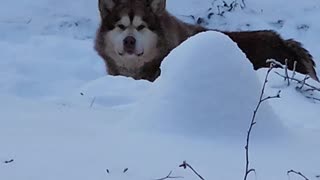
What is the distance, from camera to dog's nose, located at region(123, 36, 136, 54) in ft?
27.0

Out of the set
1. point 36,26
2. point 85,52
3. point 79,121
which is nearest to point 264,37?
point 85,52

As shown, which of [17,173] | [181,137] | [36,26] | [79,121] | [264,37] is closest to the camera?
[17,173]

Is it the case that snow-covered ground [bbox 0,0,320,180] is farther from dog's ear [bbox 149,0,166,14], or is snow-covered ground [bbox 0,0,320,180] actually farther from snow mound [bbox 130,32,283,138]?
dog's ear [bbox 149,0,166,14]

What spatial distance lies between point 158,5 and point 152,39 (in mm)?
330

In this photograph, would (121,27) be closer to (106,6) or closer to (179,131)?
(106,6)

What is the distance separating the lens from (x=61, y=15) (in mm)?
10898

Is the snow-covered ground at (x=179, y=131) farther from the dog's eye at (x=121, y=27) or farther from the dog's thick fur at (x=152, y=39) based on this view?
the dog's eye at (x=121, y=27)

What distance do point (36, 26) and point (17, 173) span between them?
24.6ft

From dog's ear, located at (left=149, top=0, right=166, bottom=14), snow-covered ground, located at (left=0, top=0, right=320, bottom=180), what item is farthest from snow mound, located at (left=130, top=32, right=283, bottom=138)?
dog's ear, located at (left=149, top=0, right=166, bottom=14)

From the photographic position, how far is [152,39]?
8336 mm

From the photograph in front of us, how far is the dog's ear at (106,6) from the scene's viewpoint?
8281 mm

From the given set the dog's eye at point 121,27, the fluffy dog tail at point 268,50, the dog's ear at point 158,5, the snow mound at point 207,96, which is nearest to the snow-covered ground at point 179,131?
the snow mound at point 207,96

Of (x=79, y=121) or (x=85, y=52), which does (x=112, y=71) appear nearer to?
(x=85, y=52)

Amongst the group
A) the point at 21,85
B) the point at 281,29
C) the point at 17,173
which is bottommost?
the point at 17,173
